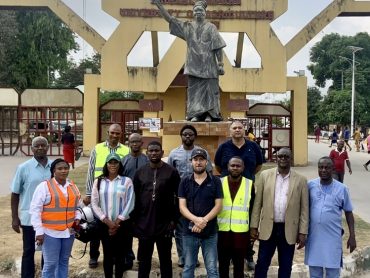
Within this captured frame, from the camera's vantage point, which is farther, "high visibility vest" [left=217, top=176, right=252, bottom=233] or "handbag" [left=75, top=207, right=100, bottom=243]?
"handbag" [left=75, top=207, right=100, bottom=243]

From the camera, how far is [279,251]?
5.07 m

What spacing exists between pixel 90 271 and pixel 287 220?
2.43m

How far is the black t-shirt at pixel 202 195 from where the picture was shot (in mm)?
4824

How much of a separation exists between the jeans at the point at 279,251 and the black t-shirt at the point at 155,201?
897mm

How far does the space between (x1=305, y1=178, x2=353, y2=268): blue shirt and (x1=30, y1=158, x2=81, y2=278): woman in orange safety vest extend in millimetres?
2210

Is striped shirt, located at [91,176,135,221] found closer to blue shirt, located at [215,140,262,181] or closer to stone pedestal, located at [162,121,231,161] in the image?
blue shirt, located at [215,140,262,181]

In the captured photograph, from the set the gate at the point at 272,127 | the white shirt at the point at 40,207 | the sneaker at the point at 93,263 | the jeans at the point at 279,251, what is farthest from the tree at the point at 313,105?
the white shirt at the point at 40,207

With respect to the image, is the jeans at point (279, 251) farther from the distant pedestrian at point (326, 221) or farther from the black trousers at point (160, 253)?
the black trousers at point (160, 253)

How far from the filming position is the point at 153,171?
5078 millimetres

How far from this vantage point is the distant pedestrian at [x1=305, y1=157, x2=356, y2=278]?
480cm

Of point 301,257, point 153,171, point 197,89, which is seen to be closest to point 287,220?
point 153,171

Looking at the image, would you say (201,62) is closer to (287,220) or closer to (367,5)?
(287,220)

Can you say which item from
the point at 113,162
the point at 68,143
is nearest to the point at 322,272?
the point at 113,162

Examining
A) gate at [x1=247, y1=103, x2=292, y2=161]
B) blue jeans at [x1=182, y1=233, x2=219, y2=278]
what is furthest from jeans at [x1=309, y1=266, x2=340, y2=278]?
gate at [x1=247, y1=103, x2=292, y2=161]
